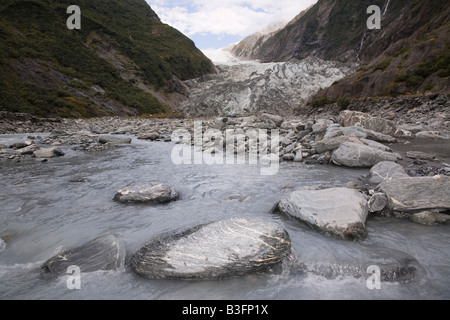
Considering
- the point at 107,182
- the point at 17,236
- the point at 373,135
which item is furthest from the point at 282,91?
the point at 17,236

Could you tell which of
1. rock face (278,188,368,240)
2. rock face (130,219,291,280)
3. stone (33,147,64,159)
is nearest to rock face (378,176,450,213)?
rock face (278,188,368,240)

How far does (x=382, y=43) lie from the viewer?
143 ft

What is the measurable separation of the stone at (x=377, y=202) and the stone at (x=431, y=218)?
46 cm

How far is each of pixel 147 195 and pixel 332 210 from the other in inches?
133

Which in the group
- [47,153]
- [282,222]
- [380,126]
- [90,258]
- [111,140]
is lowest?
[90,258]

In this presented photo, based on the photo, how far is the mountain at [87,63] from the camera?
95.0 ft

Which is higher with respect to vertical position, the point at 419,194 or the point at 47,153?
the point at 47,153

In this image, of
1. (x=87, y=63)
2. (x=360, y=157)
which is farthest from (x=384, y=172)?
(x=87, y=63)

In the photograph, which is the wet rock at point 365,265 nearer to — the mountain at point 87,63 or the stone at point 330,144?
the stone at point 330,144

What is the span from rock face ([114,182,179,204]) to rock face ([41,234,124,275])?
1.73 meters

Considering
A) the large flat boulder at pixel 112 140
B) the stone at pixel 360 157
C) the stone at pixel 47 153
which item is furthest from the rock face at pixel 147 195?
the large flat boulder at pixel 112 140

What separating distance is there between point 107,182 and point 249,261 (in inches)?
200

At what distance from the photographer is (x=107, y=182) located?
21.3ft

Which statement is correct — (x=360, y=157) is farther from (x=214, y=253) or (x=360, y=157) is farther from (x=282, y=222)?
(x=214, y=253)
